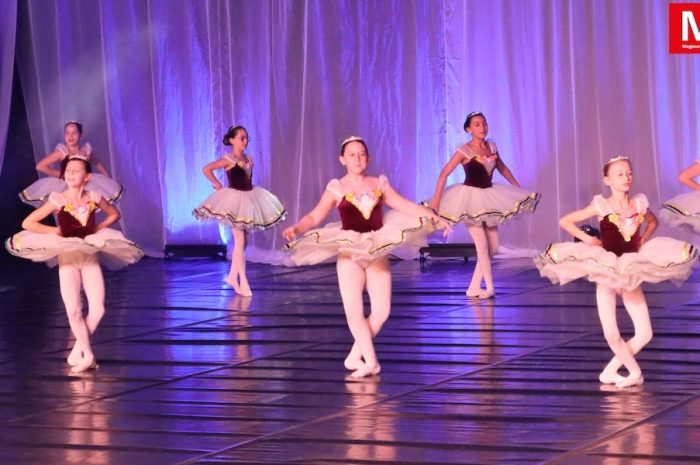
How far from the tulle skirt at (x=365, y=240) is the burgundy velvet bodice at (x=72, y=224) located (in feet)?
3.68

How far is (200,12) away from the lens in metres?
12.2

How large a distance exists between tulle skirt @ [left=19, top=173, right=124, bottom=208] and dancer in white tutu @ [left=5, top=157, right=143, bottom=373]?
3099mm

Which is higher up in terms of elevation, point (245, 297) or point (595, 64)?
point (595, 64)

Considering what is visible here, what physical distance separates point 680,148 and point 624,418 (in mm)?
6527

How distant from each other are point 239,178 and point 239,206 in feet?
0.86

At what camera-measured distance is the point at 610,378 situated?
5.16 metres

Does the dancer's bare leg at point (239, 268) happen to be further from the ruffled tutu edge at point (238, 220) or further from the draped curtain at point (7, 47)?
the draped curtain at point (7, 47)

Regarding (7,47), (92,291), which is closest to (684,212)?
(92,291)

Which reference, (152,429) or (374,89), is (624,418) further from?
(374,89)

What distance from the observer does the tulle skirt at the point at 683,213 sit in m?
8.16

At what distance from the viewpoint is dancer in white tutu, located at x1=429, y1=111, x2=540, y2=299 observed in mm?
8312

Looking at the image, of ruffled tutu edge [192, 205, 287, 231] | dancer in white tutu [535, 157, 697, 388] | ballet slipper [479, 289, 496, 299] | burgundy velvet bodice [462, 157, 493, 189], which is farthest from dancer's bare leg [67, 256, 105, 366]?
burgundy velvet bodice [462, 157, 493, 189]

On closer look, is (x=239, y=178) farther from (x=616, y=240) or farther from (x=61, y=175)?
(x=616, y=240)

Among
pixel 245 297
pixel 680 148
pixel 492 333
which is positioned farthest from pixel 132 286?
pixel 680 148
